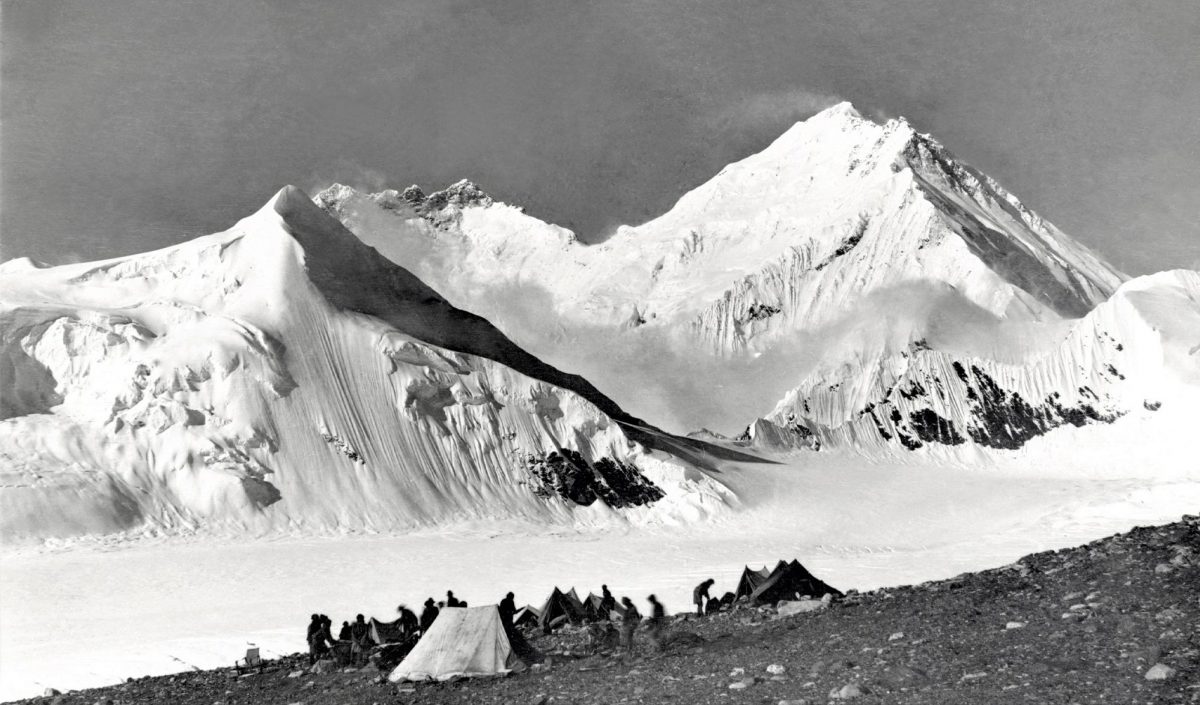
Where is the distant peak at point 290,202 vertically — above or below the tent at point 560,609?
above

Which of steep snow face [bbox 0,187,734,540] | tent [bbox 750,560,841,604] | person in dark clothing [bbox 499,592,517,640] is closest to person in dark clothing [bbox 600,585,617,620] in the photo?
tent [bbox 750,560,841,604]

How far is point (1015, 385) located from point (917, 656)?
377 feet

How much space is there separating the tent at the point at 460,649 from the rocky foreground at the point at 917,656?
445 mm

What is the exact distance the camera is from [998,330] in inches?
5428

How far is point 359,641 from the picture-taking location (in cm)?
2277

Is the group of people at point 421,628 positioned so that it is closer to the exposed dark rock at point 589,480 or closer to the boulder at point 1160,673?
the boulder at point 1160,673

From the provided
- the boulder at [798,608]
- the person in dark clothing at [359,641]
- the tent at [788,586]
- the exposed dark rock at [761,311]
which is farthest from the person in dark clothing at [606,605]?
the exposed dark rock at [761,311]

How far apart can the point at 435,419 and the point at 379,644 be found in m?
49.1

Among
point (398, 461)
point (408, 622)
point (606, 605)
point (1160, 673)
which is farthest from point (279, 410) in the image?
point (1160, 673)

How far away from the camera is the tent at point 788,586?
1087 inches

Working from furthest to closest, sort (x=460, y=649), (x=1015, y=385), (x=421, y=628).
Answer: (x=1015, y=385) → (x=421, y=628) → (x=460, y=649)

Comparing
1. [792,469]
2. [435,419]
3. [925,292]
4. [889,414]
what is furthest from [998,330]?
[435,419]

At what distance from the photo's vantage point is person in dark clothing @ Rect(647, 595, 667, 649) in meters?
20.1

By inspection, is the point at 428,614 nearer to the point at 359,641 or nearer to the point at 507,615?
the point at 359,641
